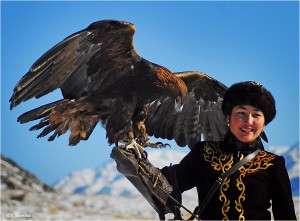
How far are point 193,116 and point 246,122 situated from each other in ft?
11.9

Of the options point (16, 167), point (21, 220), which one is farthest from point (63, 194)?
point (21, 220)

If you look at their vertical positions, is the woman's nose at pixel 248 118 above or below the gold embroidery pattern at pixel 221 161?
above

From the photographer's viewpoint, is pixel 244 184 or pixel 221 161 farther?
pixel 221 161

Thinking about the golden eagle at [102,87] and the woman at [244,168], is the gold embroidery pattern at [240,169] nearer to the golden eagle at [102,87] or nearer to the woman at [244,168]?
the woman at [244,168]

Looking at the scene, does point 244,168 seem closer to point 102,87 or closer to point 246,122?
point 246,122

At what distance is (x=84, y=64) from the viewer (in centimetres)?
600

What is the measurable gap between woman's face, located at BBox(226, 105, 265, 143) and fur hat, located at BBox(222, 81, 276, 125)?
0.11ft

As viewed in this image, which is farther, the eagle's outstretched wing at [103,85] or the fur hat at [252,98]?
the eagle's outstretched wing at [103,85]

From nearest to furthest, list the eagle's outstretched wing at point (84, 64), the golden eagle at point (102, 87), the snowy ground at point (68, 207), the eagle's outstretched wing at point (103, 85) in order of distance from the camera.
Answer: the eagle's outstretched wing at point (84, 64), the golden eagle at point (102, 87), the eagle's outstretched wing at point (103, 85), the snowy ground at point (68, 207)

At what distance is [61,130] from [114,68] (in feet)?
3.22

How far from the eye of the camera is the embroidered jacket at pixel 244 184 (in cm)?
343

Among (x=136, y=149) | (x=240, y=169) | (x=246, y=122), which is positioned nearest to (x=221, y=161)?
(x=240, y=169)

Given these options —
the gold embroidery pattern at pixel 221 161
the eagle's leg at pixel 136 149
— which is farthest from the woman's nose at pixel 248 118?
the eagle's leg at pixel 136 149

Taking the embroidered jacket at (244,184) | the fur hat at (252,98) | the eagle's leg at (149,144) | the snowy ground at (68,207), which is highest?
the snowy ground at (68,207)
